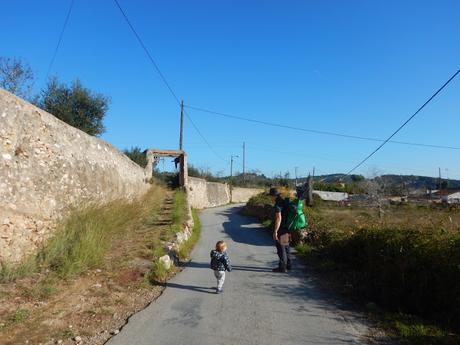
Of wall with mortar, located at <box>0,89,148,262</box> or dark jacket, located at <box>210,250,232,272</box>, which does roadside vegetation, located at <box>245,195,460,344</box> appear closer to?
dark jacket, located at <box>210,250,232,272</box>

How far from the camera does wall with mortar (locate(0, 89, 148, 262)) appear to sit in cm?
690

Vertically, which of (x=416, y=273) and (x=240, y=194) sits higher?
(x=240, y=194)

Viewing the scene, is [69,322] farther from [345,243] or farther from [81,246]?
[345,243]

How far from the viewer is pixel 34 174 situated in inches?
301

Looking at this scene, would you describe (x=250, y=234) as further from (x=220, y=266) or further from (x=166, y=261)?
(x=220, y=266)

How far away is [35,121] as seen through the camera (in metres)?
7.89

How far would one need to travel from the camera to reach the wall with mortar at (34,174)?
6.90 metres

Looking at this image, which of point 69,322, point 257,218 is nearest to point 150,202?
point 257,218

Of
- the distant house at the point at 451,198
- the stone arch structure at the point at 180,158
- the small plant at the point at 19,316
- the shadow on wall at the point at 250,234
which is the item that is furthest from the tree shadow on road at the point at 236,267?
the distant house at the point at 451,198

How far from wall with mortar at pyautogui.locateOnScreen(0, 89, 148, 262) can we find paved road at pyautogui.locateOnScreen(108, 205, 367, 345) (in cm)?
261

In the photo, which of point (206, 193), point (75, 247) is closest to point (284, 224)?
point (75, 247)

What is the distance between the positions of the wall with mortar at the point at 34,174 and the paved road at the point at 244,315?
2.61 metres

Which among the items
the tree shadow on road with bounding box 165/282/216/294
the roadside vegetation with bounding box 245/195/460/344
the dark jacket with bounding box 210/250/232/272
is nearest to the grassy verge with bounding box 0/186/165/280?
the tree shadow on road with bounding box 165/282/216/294

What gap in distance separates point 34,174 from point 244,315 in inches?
181
